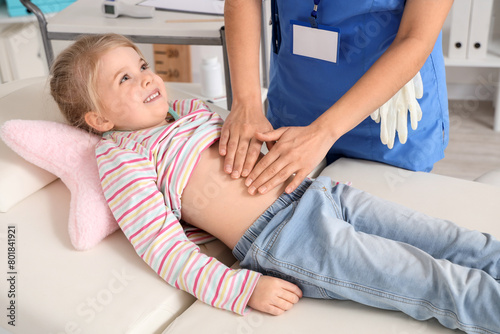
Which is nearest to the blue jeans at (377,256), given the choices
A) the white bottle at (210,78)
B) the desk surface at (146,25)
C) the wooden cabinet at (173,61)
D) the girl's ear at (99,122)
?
the girl's ear at (99,122)

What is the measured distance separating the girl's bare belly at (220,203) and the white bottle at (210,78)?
1.15m

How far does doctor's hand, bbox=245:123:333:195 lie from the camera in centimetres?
120

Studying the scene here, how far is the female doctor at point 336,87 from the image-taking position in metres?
1.21

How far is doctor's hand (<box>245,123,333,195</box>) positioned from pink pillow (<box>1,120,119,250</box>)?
36 centimetres

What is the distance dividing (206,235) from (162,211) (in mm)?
167

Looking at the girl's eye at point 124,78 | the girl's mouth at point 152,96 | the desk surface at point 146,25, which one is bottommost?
the girl's mouth at point 152,96

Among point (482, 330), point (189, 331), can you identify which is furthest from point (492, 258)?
point (189, 331)

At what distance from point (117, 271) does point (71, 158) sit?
1.12ft

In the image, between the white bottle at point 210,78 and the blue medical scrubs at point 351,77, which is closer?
the blue medical scrubs at point 351,77

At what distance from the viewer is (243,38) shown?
1456 mm

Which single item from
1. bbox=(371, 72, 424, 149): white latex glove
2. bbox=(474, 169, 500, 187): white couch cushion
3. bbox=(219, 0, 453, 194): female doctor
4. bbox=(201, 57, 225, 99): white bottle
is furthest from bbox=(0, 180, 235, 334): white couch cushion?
bbox=(201, 57, 225, 99): white bottle

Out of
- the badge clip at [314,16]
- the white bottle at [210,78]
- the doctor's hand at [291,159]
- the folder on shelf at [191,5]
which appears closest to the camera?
the doctor's hand at [291,159]

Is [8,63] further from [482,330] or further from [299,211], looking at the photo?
[482,330]

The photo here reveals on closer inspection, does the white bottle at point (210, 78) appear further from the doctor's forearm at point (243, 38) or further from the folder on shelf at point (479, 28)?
the folder on shelf at point (479, 28)
